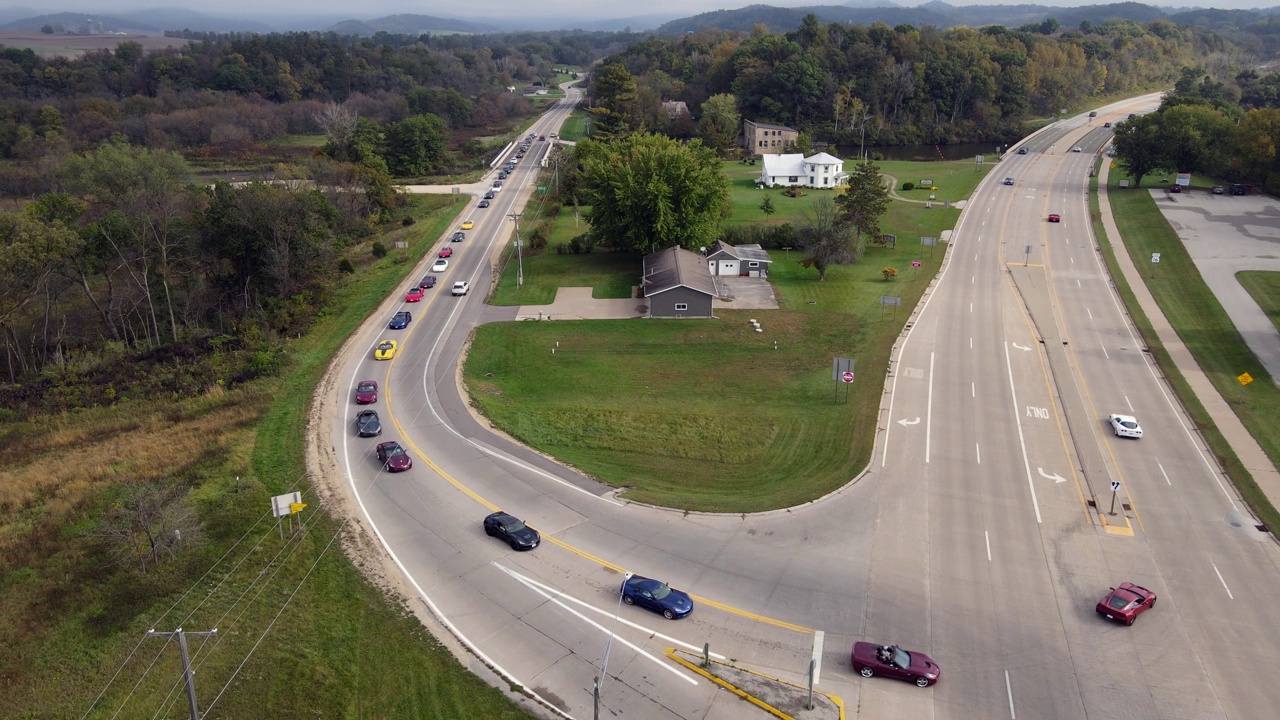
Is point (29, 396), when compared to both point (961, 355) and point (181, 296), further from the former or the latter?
point (961, 355)

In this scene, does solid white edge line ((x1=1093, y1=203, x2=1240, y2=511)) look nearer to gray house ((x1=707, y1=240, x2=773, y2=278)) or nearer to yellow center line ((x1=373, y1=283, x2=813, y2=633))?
yellow center line ((x1=373, y1=283, x2=813, y2=633))

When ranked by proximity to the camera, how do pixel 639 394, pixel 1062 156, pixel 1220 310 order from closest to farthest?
pixel 639 394
pixel 1220 310
pixel 1062 156

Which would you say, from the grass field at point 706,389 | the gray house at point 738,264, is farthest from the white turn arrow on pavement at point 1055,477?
the gray house at point 738,264

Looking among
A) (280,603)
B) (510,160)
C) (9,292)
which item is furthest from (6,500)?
(510,160)

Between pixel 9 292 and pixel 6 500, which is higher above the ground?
pixel 9 292

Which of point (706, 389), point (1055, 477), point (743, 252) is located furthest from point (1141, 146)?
point (706, 389)

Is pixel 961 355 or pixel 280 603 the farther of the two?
pixel 961 355

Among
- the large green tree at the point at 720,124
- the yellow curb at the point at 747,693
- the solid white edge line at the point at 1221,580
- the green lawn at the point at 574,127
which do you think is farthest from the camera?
the green lawn at the point at 574,127

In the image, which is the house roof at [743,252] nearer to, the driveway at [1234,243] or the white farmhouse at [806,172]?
the driveway at [1234,243]
